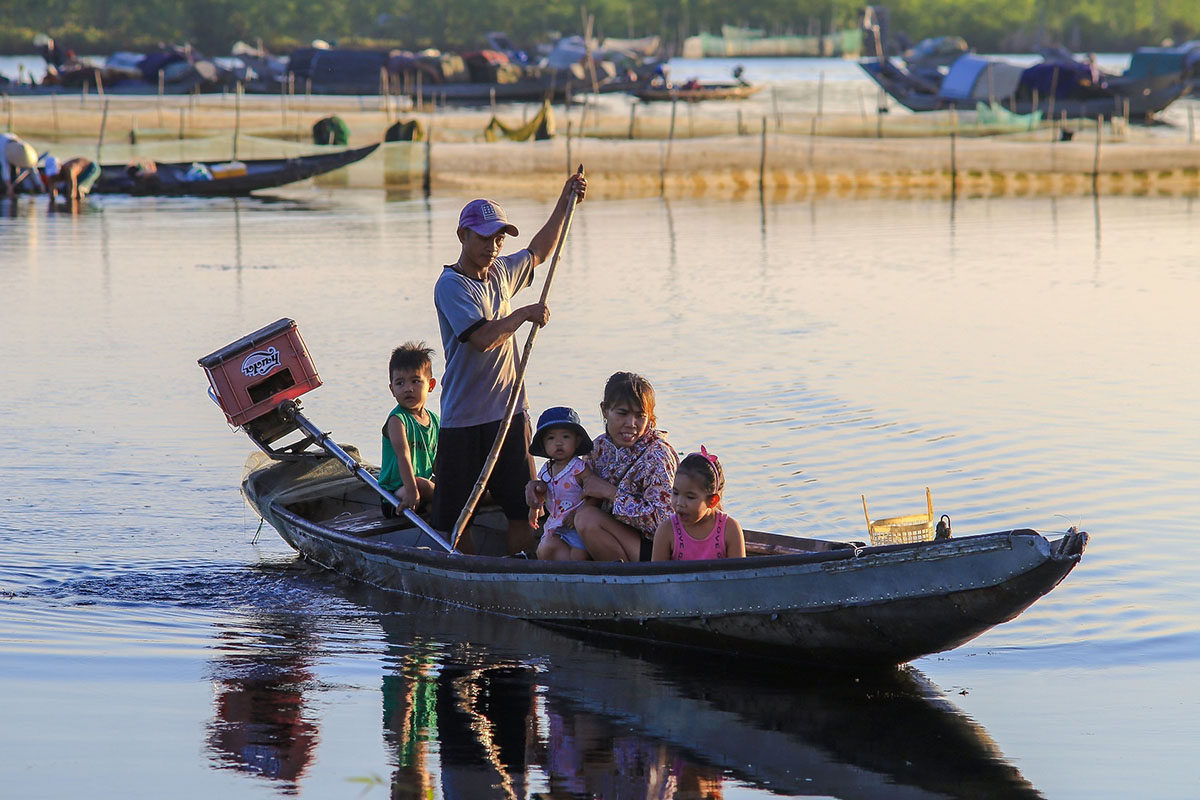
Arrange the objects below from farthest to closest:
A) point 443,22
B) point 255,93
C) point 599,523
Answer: point 443,22
point 255,93
point 599,523

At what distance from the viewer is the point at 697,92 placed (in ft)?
187

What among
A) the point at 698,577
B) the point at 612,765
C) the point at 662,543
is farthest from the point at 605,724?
the point at 662,543

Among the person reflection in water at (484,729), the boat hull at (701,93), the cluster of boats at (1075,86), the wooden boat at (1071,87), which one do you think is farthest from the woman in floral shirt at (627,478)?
the boat hull at (701,93)

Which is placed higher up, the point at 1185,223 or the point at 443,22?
the point at 443,22

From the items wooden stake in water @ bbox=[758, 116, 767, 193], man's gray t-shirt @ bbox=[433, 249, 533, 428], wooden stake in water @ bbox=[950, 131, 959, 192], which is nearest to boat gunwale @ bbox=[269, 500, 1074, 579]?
man's gray t-shirt @ bbox=[433, 249, 533, 428]

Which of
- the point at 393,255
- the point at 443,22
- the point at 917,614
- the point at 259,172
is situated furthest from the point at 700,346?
the point at 443,22

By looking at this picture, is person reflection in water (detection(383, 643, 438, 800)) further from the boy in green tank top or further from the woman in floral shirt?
the boy in green tank top

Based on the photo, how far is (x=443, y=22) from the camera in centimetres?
10325

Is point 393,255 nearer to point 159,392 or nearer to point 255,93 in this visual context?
point 159,392

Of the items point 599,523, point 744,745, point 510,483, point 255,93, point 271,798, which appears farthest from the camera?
point 255,93

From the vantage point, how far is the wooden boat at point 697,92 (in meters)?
57.1

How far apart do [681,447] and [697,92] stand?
48.1 m

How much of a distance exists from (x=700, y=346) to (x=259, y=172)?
15737 mm

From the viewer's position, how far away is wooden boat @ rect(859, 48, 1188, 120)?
45844 mm
